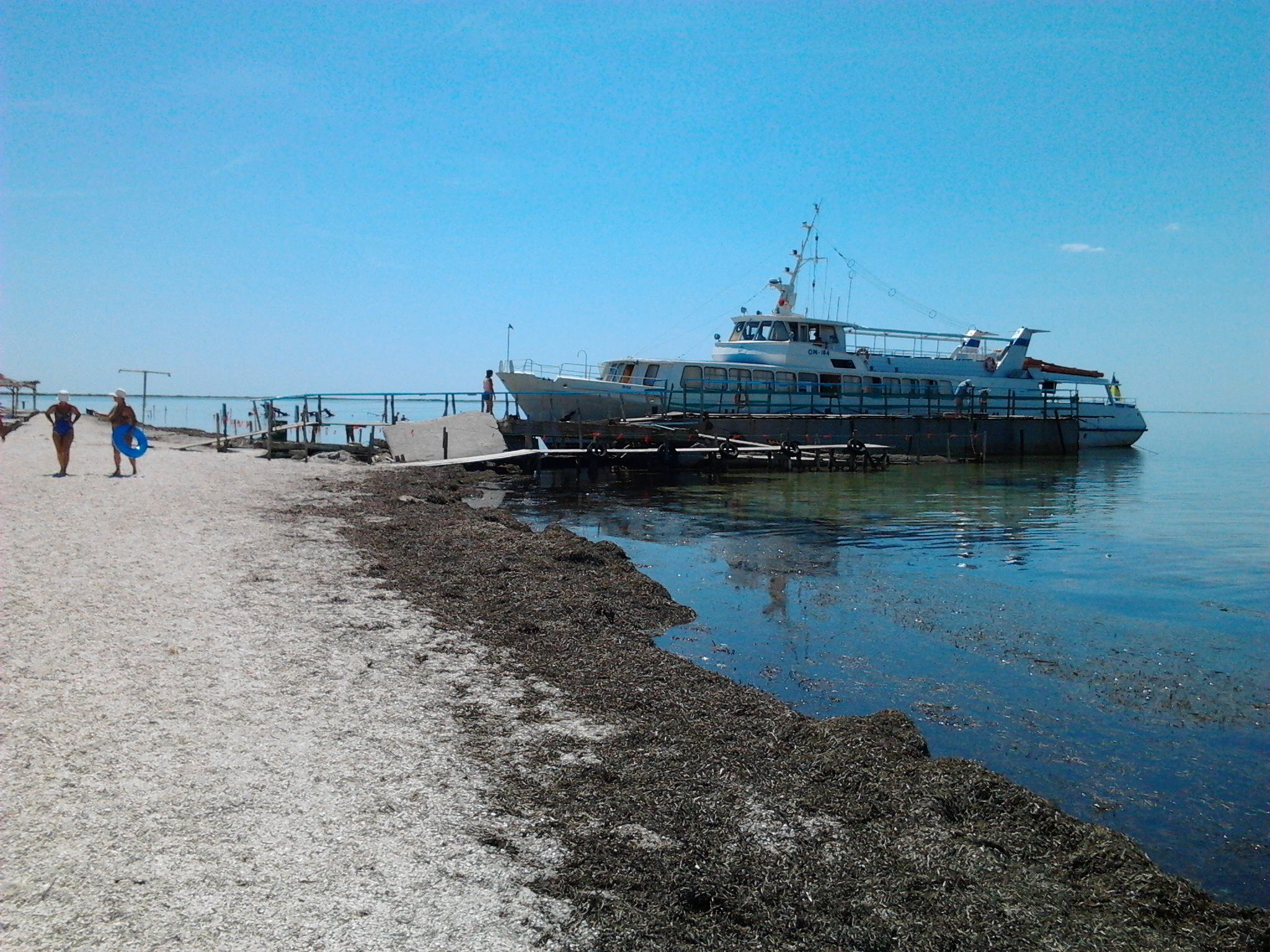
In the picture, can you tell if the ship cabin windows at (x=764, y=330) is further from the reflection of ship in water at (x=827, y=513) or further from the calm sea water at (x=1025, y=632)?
the calm sea water at (x=1025, y=632)

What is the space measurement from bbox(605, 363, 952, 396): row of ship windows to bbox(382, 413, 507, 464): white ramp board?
7892 millimetres

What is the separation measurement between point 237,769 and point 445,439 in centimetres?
2268

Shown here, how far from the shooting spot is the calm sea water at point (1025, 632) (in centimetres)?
602

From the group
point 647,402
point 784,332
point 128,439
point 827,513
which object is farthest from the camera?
point 784,332

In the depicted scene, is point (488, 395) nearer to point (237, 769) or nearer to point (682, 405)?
point (682, 405)

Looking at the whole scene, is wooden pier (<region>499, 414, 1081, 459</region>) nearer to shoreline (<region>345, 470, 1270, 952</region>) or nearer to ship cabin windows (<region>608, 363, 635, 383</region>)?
ship cabin windows (<region>608, 363, 635, 383</region>)

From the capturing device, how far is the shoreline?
3822mm

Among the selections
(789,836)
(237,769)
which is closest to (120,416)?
(237,769)

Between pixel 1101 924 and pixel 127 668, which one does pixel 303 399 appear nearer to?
pixel 127 668

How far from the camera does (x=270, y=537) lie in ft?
38.2

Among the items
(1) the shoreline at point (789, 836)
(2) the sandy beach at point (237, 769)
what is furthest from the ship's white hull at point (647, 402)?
(1) the shoreline at point (789, 836)

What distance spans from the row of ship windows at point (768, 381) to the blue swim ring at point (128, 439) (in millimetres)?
19933

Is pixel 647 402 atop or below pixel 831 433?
atop

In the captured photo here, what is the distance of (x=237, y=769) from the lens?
4.69 meters
